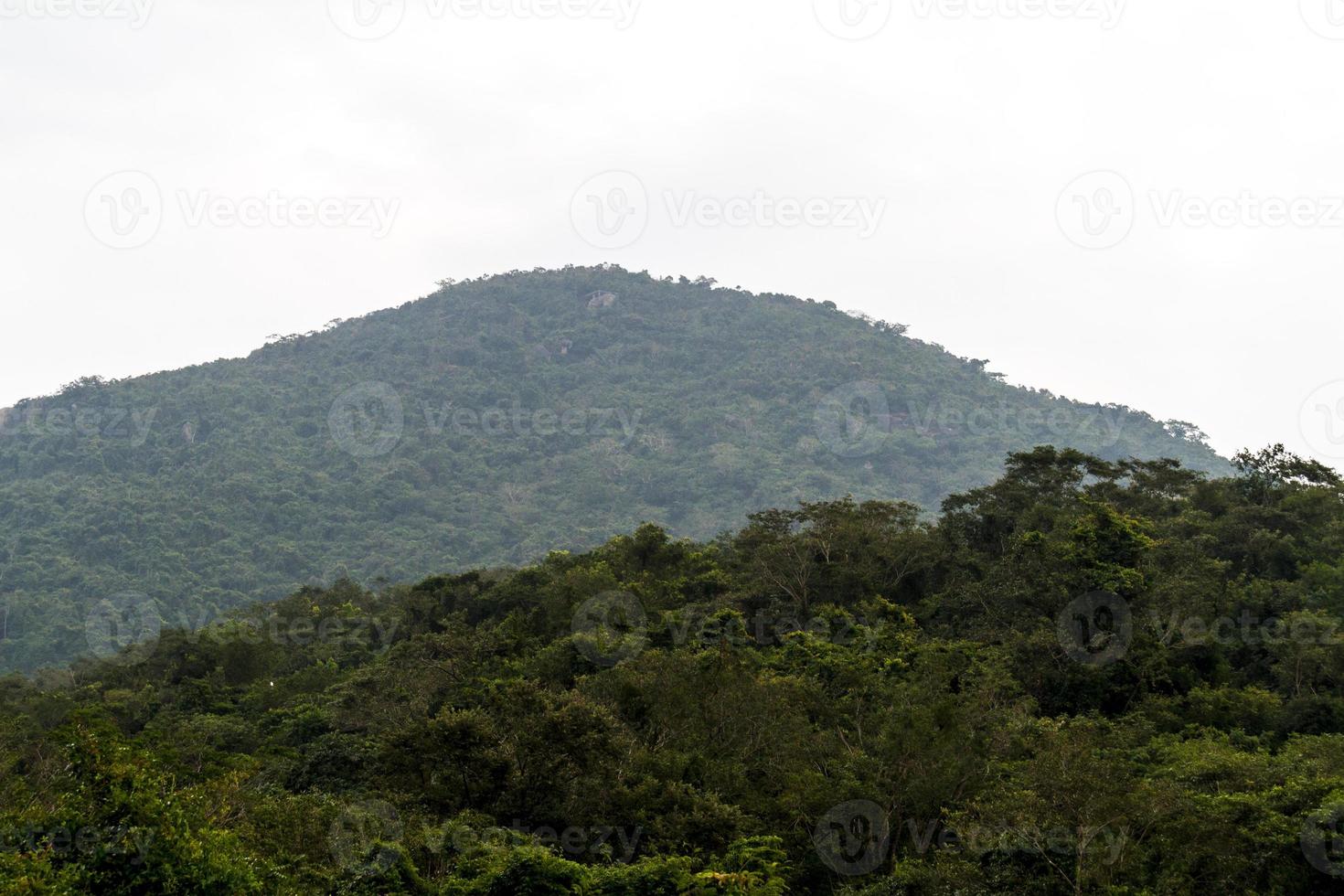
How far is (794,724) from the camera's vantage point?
22.4 m

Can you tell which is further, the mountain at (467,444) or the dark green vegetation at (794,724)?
the mountain at (467,444)

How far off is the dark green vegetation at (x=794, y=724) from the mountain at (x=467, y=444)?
32813 millimetres

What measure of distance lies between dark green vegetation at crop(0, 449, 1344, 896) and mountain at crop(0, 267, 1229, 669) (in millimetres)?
32813

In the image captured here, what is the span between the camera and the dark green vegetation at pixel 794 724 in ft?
49.3

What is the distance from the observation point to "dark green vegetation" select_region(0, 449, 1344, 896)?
15023 millimetres

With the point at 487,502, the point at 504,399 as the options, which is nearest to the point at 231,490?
the point at 487,502

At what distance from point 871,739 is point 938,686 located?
11.6ft

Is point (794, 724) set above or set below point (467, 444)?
below

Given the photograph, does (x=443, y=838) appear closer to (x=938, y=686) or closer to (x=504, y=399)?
(x=938, y=686)

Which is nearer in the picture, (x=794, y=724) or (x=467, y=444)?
(x=794, y=724)

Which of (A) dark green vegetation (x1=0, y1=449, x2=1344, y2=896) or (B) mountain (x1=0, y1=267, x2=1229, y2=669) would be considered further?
(B) mountain (x1=0, y1=267, x2=1229, y2=669)

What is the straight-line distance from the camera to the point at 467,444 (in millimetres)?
99125

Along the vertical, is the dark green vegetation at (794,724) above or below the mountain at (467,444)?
below

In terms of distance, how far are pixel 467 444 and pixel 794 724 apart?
3129 inches
